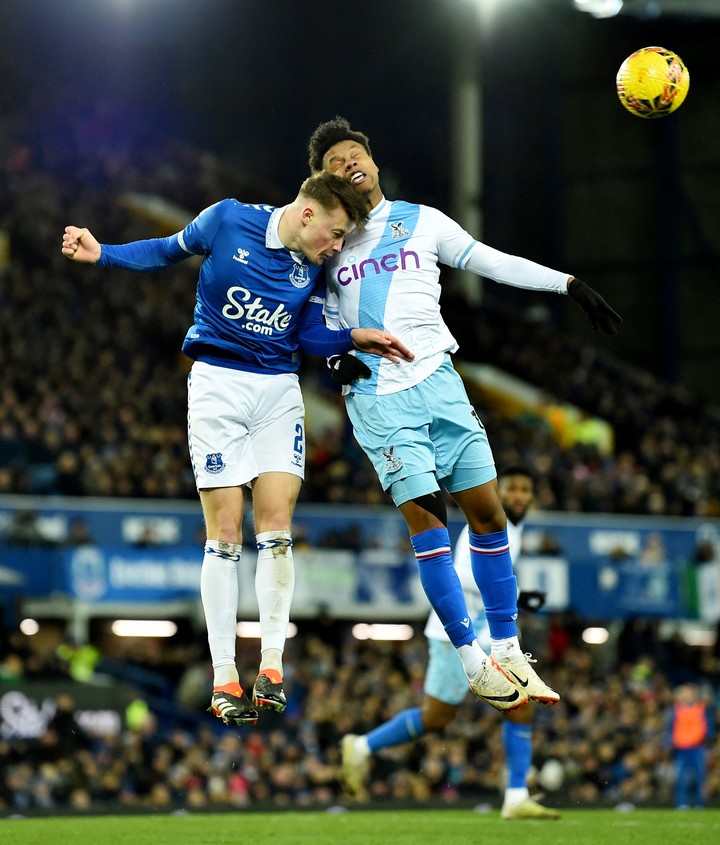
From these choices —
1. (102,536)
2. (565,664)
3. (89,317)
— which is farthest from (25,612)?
(565,664)

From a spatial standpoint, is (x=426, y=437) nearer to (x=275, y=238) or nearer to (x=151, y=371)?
(x=275, y=238)

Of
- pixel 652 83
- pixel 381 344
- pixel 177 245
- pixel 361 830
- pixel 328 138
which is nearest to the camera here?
pixel 381 344

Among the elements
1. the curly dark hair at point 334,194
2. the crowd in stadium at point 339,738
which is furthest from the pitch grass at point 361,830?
the crowd in stadium at point 339,738

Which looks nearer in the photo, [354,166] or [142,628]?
[354,166]

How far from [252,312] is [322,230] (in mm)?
556

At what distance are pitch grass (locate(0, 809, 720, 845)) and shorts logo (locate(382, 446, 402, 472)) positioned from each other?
1.90 meters

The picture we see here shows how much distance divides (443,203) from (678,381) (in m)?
7.18

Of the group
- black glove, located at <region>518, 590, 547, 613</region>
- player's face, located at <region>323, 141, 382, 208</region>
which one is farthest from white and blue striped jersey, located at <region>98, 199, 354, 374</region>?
black glove, located at <region>518, 590, 547, 613</region>

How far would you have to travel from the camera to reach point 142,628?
22.9 meters

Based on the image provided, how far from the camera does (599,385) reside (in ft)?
105

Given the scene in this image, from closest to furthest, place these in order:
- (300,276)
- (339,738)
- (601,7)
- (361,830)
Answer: (300,276) → (361,830) → (339,738) → (601,7)

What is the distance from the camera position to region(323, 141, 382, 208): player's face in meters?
7.77

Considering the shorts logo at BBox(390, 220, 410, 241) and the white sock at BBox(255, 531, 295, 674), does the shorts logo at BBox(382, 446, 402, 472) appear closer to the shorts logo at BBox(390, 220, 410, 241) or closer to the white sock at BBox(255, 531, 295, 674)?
the white sock at BBox(255, 531, 295, 674)

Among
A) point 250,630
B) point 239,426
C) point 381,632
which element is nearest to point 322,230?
point 239,426
